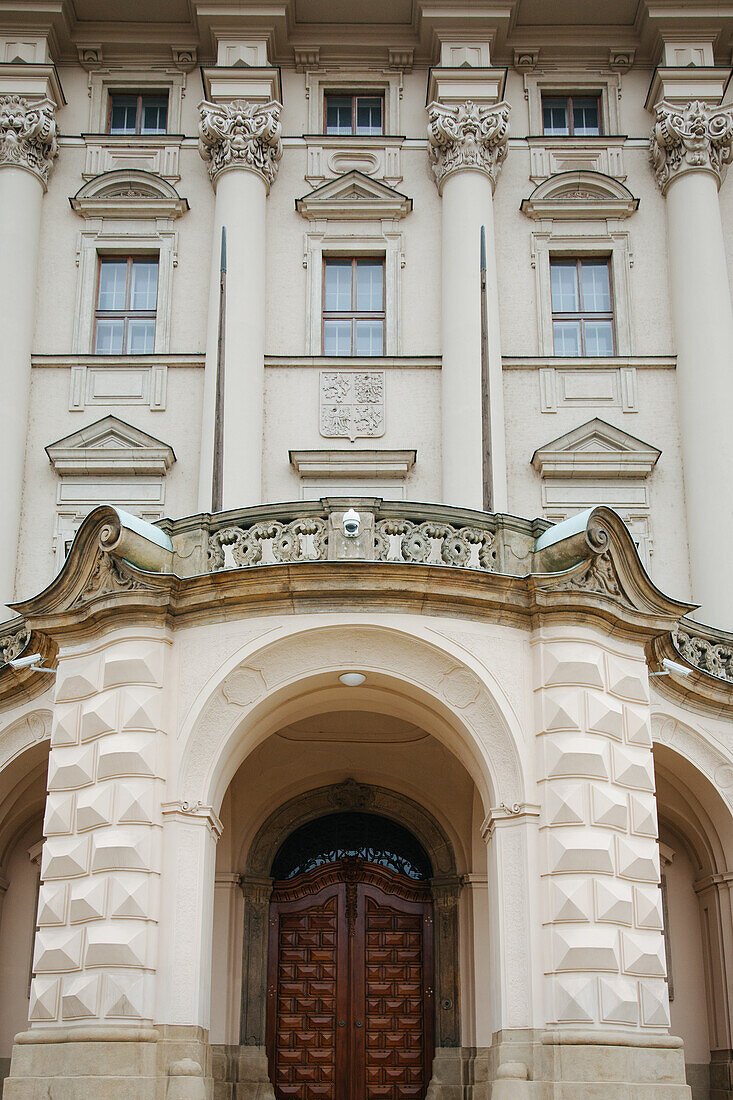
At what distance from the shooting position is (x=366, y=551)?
1508cm

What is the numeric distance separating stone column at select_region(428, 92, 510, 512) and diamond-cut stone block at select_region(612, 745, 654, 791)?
20.7 ft

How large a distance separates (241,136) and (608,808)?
1470cm

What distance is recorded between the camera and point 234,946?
1808cm

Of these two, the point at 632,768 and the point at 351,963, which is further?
the point at 351,963

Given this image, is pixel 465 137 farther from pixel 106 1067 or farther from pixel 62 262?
pixel 106 1067

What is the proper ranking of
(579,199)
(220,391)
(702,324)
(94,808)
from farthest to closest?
(579,199)
(702,324)
(220,391)
(94,808)

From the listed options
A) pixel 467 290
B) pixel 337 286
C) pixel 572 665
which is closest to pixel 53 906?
pixel 572 665

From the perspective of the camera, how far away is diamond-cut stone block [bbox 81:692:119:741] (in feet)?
47.6

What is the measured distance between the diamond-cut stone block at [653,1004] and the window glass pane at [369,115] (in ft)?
55.4

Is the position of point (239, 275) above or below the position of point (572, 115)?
below

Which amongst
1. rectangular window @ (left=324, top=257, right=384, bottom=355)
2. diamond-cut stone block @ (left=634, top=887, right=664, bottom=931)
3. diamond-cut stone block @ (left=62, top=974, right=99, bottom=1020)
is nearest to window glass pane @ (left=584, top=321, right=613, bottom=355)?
rectangular window @ (left=324, top=257, right=384, bottom=355)

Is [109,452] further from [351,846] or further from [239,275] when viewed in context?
[351,846]

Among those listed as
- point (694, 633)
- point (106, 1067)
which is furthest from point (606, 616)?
point (106, 1067)

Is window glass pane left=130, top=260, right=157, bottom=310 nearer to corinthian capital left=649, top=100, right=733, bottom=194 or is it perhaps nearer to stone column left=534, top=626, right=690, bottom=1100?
corinthian capital left=649, top=100, right=733, bottom=194
